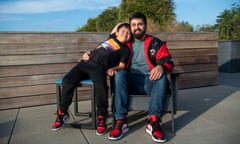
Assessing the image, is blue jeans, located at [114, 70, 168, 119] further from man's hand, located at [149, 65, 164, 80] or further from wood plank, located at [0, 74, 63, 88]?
wood plank, located at [0, 74, 63, 88]

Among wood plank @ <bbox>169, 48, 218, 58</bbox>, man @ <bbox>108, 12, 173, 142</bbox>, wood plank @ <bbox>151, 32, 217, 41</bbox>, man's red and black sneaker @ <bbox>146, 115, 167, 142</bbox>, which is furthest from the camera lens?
wood plank @ <bbox>169, 48, 218, 58</bbox>

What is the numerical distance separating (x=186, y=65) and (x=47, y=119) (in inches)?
102

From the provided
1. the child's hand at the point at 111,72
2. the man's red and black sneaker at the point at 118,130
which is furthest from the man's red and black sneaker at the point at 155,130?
the child's hand at the point at 111,72

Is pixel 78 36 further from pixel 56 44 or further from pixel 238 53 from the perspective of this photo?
pixel 238 53

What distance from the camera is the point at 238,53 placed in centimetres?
688

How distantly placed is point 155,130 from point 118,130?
33 cm

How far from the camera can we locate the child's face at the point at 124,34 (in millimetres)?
2547

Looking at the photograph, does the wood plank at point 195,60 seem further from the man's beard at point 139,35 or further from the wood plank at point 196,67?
the man's beard at point 139,35

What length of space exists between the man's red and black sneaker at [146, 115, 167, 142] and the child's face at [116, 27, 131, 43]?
86cm

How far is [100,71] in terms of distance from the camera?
239 cm

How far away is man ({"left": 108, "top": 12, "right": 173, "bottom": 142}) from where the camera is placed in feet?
7.21

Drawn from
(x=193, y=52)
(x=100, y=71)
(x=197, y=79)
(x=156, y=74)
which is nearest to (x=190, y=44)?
(x=193, y=52)

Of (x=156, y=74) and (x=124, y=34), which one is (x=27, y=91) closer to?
(x=124, y=34)

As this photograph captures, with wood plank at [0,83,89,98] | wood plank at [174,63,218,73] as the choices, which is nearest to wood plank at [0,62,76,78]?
wood plank at [0,83,89,98]
